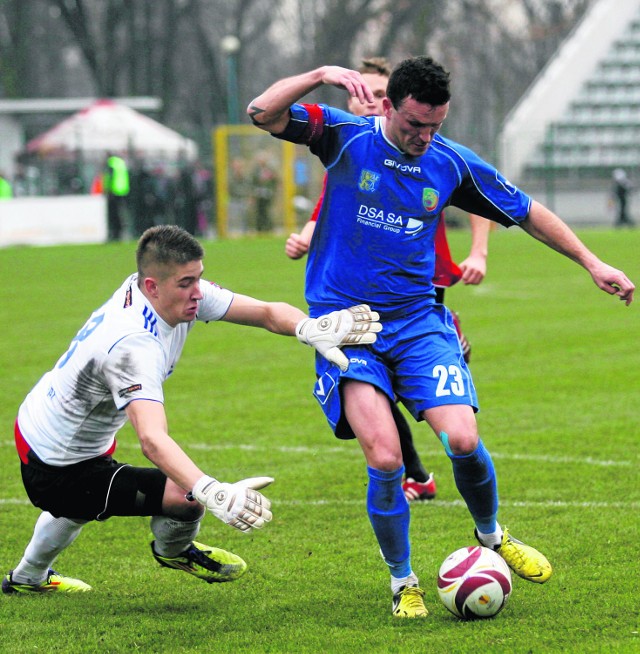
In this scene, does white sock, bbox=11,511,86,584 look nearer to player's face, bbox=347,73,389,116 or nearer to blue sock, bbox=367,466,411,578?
blue sock, bbox=367,466,411,578

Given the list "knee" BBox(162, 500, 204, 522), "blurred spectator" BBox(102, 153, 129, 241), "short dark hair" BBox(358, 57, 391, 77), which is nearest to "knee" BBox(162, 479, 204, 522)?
"knee" BBox(162, 500, 204, 522)

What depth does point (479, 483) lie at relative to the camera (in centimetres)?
513

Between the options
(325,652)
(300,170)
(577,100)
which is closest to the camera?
(325,652)

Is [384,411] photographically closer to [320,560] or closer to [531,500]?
[320,560]

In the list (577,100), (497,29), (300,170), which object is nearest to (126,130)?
(300,170)

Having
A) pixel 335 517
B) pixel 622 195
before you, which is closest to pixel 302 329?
pixel 335 517

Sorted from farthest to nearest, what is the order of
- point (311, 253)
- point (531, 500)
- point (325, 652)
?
1. point (531, 500)
2. point (311, 253)
3. point (325, 652)

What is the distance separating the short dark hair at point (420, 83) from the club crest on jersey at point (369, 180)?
1.02 feet

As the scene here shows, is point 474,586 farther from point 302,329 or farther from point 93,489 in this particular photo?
point 93,489

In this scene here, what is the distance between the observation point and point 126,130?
1371 inches

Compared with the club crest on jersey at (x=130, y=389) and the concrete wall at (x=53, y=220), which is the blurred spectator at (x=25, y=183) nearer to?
the concrete wall at (x=53, y=220)

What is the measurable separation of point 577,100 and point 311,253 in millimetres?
41571

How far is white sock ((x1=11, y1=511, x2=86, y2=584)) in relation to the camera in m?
5.36

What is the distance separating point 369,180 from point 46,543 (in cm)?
206
